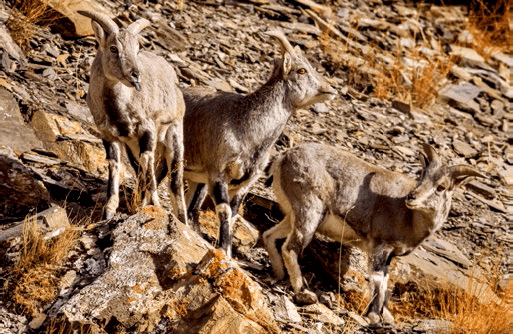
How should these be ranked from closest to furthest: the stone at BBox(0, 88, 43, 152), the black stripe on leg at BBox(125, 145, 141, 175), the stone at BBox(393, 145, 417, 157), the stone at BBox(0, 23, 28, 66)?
the black stripe on leg at BBox(125, 145, 141, 175)
the stone at BBox(0, 88, 43, 152)
the stone at BBox(0, 23, 28, 66)
the stone at BBox(393, 145, 417, 157)

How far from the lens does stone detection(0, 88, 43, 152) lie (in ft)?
33.4

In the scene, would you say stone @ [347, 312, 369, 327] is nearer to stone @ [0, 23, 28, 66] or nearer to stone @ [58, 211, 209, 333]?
stone @ [58, 211, 209, 333]

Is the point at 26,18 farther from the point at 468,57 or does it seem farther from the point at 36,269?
the point at 468,57

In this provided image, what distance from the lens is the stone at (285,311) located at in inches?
356

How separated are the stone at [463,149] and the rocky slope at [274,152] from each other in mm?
31

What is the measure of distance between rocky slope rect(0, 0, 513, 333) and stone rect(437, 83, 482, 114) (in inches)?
1.5

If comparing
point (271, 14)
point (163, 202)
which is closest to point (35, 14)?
point (163, 202)

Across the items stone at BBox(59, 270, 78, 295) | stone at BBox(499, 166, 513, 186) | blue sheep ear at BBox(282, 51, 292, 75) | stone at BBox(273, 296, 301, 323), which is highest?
blue sheep ear at BBox(282, 51, 292, 75)

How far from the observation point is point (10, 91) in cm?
1116

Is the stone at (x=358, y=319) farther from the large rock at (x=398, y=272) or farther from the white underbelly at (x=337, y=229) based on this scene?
the white underbelly at (x=337, y=229)

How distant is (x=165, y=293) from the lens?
7859 mm

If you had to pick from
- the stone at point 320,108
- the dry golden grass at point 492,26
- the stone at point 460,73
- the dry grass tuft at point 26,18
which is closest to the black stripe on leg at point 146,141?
the dry grass tuft at point 26,18

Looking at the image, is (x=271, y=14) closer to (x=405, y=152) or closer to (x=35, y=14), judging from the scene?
(x=405, y=152)

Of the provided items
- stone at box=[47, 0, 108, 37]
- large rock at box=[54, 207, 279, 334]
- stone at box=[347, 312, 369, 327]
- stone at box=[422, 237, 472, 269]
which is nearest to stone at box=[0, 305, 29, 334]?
large rock at box=[54, 207, 279, 334]
